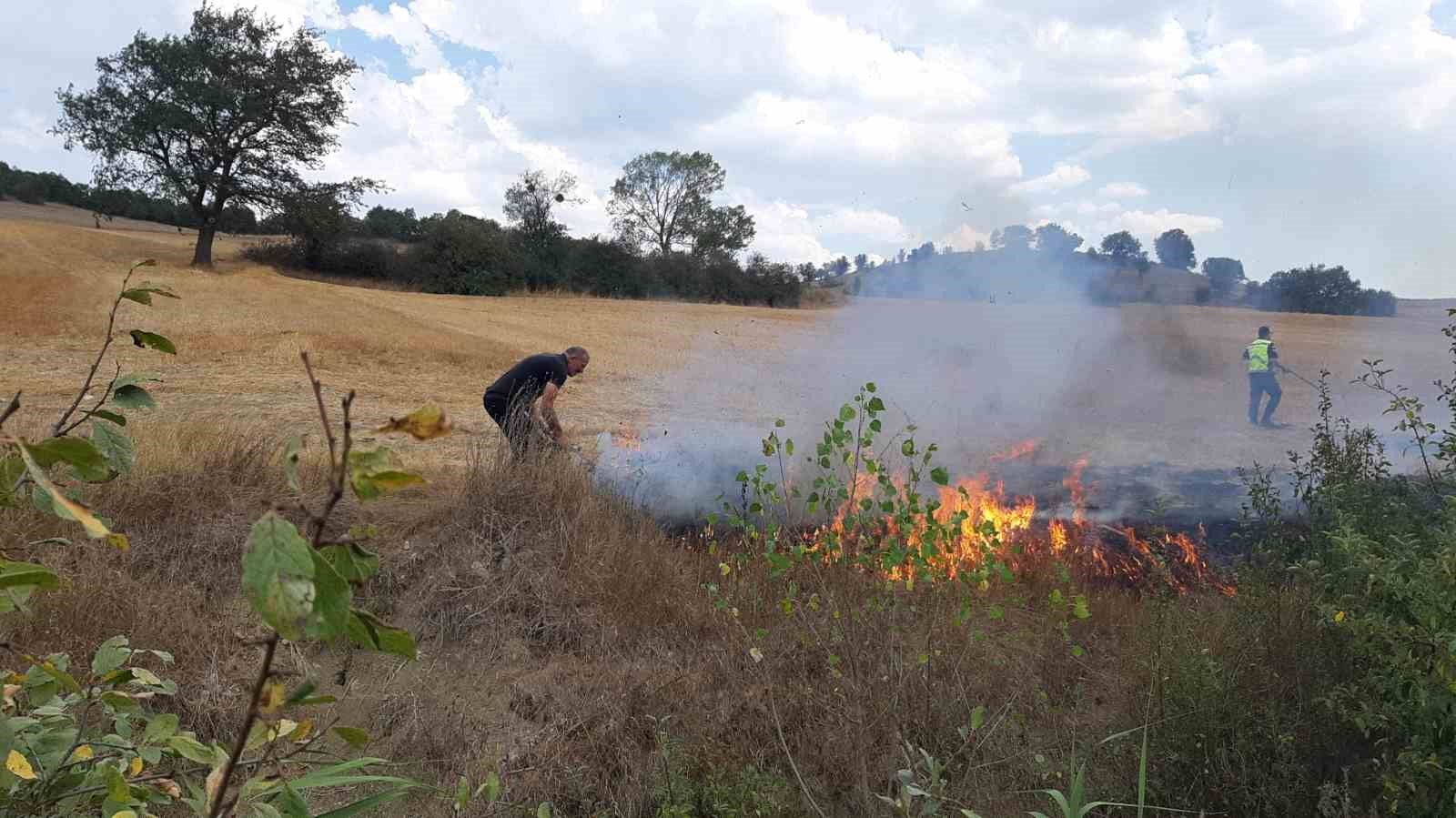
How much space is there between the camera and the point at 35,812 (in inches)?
60.2

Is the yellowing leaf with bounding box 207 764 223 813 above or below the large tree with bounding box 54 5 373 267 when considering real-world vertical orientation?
below

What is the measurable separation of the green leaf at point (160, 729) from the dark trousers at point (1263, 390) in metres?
15.4

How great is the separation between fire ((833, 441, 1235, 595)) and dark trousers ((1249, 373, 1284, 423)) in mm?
7614


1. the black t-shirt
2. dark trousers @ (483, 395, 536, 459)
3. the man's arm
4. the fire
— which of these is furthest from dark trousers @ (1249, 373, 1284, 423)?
dark trousers @ (483, 395, 536, 459)

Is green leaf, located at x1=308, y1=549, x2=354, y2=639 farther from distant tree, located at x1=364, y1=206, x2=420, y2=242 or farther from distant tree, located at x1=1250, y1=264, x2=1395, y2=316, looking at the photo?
distant tree, located at x1=364, y1=206, x2=420, y2=242

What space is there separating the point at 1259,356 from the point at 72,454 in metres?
15.6

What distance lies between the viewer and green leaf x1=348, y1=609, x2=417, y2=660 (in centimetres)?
97

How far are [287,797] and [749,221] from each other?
2388 inches

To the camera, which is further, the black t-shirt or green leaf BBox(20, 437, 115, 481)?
the black t-shirt

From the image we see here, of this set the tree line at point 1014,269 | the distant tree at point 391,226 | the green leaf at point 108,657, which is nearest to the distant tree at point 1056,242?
the tree line at point 1014,269

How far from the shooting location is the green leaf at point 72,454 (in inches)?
43.7

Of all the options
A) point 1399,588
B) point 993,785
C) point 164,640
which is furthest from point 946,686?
point 164,640

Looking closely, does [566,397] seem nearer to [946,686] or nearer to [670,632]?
[670,632]

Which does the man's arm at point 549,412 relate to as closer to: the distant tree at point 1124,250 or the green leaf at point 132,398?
the green leaf at point 132,398
